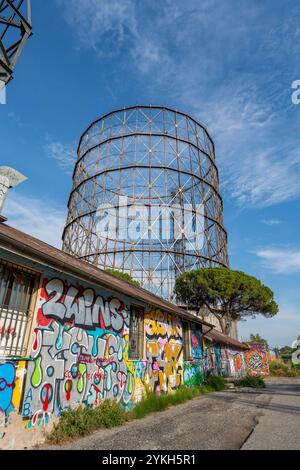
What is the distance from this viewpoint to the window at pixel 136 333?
719 cm

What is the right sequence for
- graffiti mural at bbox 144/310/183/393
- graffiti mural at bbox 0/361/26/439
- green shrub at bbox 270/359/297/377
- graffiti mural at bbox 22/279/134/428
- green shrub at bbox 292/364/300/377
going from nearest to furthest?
graffiti mural at bbox 0/361/26/439, graffiti mural at bbox 22/279/134/428, graffiti mural at bbox 144/310/183/393, green shrub at bbox 270/359/297/377, green shrub at bbox 292/364/300/377

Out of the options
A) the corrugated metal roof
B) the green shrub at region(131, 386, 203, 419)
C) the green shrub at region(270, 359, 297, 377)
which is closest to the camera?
the green shrub at region(131, 386, 203, 419)

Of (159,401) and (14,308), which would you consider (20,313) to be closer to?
(14,308)

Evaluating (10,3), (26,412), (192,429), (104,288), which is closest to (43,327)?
(26,412)

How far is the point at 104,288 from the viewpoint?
605cm

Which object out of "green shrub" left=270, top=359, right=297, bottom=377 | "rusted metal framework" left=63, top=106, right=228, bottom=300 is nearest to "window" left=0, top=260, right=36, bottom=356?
"rusted metal framework" left=63, top=106, right=228, bottom=300

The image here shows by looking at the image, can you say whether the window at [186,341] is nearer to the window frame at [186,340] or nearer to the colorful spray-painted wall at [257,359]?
the window frame at [186,340]

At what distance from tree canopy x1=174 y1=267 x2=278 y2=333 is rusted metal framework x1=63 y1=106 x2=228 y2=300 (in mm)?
1271

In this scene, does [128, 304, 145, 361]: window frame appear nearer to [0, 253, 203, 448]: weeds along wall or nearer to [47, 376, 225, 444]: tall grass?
[0, 253, 203, 448]: weeds along wall

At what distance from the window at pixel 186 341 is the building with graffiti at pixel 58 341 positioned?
253 centimetres

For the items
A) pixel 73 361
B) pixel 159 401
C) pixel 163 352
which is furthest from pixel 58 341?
pixel 163 352

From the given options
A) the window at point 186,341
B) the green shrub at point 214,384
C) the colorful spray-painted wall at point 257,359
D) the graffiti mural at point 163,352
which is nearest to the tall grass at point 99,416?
the graffiti mural at point 163,352

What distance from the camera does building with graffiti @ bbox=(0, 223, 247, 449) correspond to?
4.03 metres
